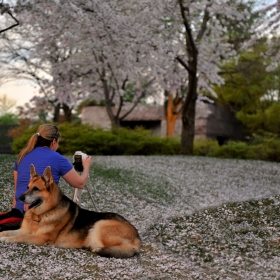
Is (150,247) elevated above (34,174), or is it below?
below

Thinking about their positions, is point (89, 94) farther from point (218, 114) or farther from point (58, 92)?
point (218, 114)

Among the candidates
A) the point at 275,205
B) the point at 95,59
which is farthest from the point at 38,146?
the point at 95,59

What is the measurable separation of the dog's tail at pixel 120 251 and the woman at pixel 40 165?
94 cm

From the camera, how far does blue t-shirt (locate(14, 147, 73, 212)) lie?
6609mm

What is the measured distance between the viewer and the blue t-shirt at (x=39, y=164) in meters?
6.61

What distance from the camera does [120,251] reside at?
6.32 metres

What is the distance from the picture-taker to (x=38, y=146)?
6809 mm

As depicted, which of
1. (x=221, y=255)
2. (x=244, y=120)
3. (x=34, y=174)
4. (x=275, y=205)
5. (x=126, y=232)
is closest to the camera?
(x=34, y=174)

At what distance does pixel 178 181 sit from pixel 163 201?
110 inches

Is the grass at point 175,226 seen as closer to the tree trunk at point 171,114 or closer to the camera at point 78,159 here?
the camera at point 78,159

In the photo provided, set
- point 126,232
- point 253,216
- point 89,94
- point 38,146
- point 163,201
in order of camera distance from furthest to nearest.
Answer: point 89,94 → point 163,201 → point 253,216 → point 38,146 → point 126,232

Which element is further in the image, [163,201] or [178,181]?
[178,181]

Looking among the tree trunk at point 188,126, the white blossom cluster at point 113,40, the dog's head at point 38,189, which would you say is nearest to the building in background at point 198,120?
the white blossom cluster at point 113,40

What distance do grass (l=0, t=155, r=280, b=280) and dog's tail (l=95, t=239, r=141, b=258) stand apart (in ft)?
0.26
